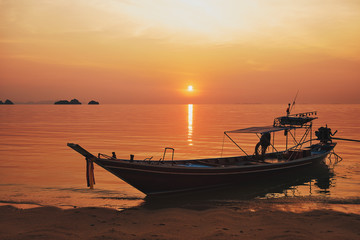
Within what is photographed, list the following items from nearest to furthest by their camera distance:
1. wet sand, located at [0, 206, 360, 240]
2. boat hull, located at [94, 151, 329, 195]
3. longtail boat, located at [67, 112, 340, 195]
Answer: wet sand, located at [0, 206, 360, 240] → longtail boat, located at [67, 112, 340, 195] → boat hull, located at [94, 151, 329, 195]

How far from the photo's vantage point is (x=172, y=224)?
31.9ft

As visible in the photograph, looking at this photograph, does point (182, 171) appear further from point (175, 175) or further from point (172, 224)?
point (172, 224)

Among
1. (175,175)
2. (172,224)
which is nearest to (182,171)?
(175,175)

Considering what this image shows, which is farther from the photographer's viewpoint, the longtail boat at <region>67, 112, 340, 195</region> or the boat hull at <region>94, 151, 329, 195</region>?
the boat hull at <region>94, 151, 329, 195</region>

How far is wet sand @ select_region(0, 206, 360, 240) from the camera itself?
8.70 m

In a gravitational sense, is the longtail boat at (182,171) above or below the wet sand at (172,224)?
above

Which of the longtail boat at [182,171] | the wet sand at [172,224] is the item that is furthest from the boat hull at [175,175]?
the wet sand at [172,224]

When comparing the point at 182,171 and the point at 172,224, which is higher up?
the point at 182,171

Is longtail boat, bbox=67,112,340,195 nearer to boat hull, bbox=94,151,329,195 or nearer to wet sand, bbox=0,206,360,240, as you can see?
boat hull, bbox=94,151,329,195

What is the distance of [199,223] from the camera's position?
9820 millimetres

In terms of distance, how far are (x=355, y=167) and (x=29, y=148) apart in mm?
28514

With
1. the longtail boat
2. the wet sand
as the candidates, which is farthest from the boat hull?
the wet sand

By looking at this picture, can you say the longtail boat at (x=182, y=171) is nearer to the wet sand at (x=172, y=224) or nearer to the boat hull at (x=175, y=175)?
the boat hull at (x=175, y=175)

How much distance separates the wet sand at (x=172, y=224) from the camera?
28.6 feet
